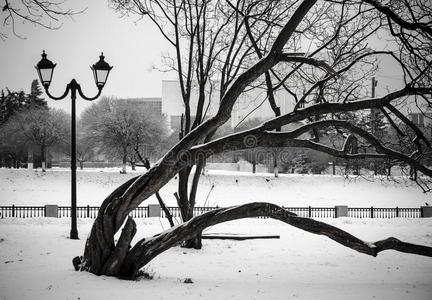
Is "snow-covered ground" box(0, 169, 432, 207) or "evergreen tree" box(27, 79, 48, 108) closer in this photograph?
"snow-covered ground" box(0, 169, 432, 207)

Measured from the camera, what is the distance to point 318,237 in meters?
15.1

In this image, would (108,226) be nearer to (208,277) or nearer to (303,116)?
(208,277)

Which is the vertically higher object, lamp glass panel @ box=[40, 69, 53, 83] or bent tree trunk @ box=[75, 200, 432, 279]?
lamp glass panel @ box=[40, 69, 53, 83]

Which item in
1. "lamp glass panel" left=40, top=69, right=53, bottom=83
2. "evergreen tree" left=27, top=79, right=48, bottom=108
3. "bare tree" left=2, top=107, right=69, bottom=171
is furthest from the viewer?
"evergreen tree" left=27, top=79, right=48, bottom=108

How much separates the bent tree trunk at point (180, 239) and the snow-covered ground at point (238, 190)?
82.3 feet

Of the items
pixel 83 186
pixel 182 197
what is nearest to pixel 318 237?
pixel 182 197

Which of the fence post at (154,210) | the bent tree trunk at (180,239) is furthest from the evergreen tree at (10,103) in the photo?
the bent tree trunk at (180,239)

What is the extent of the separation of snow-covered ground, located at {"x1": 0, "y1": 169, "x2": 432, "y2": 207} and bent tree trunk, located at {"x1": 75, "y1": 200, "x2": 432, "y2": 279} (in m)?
25.1

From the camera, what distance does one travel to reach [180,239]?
7.13 m

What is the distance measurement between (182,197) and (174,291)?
5.80 metres

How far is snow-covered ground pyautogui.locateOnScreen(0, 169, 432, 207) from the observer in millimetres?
33875

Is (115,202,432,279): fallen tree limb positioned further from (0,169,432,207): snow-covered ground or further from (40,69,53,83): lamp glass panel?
(0,169,432,207): snow-covered ground

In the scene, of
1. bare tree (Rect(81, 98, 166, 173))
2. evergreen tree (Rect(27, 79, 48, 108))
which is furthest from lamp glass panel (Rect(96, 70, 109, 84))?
evergreen tree (Rect(27, 79, 48, 108))

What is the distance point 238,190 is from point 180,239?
32784 millimetres
